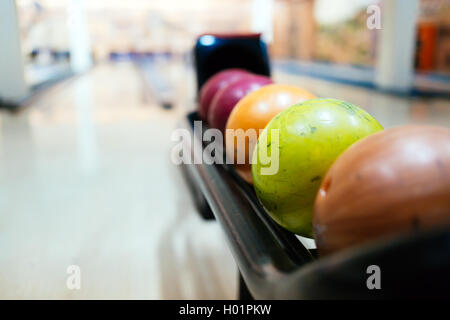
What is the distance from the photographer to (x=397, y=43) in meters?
5.61

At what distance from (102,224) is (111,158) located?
1.08 m

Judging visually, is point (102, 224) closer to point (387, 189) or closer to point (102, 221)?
point (102, 221)

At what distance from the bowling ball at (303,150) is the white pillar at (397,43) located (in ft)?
17.4

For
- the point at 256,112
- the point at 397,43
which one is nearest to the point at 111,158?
the point at 256,112

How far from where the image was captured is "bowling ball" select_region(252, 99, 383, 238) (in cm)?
A: 77

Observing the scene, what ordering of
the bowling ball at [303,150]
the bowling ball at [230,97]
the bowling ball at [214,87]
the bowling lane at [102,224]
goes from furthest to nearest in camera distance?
1. the bowling ball at [214,87]
2. the bowling ball at [230,97]
3. the bowling lane at [102,224]
4. the bowling ball at [303,150]

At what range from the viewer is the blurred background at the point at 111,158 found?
1315 mm

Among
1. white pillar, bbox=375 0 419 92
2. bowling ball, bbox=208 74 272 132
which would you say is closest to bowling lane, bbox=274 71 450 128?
white pillar, bbox=375 0 419 92

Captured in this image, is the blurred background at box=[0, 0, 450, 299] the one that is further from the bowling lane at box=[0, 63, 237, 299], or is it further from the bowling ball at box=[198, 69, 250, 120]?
the bowling ball at box=[198, 69, 250, 120]

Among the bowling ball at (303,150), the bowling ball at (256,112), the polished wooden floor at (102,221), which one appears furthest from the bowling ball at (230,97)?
the bowling ball at (303,150)

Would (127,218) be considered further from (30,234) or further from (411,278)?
(411,278)

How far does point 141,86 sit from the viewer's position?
7.34 meters

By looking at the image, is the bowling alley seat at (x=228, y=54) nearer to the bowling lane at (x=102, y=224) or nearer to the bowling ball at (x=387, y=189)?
the bowling lane at (x=102, y=224)
